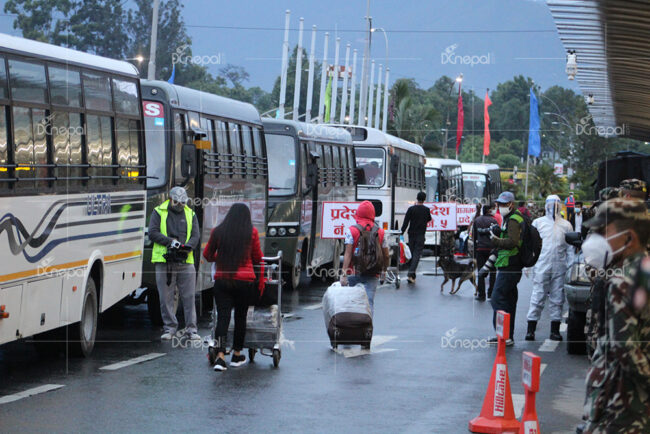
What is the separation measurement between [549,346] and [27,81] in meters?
7.76

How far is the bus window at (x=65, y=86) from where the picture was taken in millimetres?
12955

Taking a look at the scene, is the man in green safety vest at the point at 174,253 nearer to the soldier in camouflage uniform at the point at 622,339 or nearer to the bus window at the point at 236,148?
the bus window at the point at 236,148

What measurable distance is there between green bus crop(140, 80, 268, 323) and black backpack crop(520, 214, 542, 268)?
4.76m

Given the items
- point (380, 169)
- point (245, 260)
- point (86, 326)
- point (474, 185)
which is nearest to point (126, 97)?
point (86, 326)

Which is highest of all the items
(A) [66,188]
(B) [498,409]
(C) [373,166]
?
(C) [373,166]

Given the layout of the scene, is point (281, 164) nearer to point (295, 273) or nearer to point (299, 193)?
point (299, 193)

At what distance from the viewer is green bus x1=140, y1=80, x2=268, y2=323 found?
17719 millimetres

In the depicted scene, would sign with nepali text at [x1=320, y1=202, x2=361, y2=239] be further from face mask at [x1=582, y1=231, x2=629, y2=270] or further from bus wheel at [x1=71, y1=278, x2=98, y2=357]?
face mask at [x1=582, y1=231, x2=629, y2=270]

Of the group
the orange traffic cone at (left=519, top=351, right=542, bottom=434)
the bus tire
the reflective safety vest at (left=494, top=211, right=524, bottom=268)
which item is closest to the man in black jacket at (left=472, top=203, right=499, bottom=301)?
the reflective safety vest at (left=494, top=211, right=524, bottom=268)

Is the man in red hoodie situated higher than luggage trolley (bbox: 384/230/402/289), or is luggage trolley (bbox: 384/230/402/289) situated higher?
the man in red hoodie

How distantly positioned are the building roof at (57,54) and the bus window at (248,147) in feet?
→ 18.7

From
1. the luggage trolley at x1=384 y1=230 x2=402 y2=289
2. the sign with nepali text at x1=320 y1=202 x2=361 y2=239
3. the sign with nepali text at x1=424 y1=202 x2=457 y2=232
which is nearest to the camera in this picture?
the sign with nepali text at x1=320 y1=202 x2=361 y2=239

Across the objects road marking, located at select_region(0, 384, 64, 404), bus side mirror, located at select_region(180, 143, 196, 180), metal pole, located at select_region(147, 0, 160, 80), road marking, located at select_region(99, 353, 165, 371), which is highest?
metal pole, located at select_region(147, 0, 160, 80)

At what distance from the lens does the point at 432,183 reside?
48.1 m
